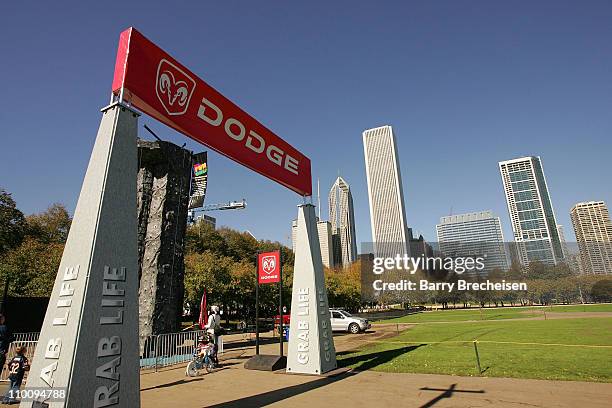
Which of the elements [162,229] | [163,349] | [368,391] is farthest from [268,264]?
[162,229]

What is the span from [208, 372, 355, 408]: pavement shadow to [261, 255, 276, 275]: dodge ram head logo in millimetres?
4242

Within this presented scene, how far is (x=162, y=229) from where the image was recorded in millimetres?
15633

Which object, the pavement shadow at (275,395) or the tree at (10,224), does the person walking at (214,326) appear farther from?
the tree at (10,224)

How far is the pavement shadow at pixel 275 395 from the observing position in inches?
278

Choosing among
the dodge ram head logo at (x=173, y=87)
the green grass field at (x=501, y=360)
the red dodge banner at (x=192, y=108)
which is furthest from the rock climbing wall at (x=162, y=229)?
the dodge ram head logo at (x=173, y=87)

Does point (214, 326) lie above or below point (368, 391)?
above

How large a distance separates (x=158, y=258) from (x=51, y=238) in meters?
38.4

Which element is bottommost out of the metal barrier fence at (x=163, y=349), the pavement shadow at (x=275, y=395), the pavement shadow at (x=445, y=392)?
the pavement shadow at (x=445, y=392)

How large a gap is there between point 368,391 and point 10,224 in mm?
47365

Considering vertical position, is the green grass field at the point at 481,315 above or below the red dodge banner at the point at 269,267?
below

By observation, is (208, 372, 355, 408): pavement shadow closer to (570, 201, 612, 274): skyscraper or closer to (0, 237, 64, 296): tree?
(0, 237, 64, 296): tree

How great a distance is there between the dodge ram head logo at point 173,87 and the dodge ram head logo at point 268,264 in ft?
22.6

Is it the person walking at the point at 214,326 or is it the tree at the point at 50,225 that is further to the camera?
the tree at the point at 50,225

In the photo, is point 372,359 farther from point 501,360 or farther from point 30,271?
point 30,271
